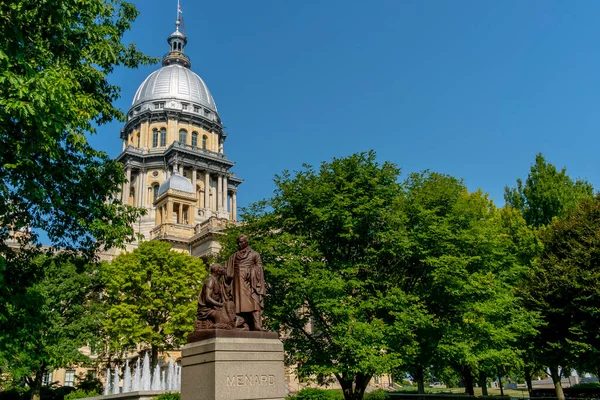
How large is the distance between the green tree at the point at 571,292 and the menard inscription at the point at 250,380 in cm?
2018

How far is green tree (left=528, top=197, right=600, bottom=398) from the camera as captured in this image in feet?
89.4

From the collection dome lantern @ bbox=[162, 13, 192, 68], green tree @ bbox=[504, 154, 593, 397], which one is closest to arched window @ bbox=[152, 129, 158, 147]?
dome lantern @ bbox=[162, 13, 192, 68]

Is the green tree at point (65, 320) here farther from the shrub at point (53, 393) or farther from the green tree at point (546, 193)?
the green tree at point (546, 193)

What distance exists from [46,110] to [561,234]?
1123 inches

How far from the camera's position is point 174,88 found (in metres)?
94.5

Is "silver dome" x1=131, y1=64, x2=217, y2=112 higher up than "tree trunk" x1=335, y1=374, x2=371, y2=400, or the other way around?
"silver dome" x1=131, y1=64, x2=217, y2=112

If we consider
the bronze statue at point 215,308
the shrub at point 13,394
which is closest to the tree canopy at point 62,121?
the bronze statue at point 215,308

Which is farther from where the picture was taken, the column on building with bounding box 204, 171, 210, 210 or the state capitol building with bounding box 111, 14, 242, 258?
the column on building with bounding box 204, 171, 210, 210

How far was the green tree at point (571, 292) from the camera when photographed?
89.4 ft

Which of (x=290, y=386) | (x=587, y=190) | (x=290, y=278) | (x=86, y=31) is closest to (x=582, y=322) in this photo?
(x=290, y=278)

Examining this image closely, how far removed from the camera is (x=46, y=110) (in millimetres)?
10609

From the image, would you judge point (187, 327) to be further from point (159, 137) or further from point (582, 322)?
point (159, 137)

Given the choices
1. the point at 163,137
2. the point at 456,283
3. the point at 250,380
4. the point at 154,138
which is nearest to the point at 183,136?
the point at 163,137

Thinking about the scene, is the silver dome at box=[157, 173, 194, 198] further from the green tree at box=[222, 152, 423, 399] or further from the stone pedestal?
the stone pedestal
